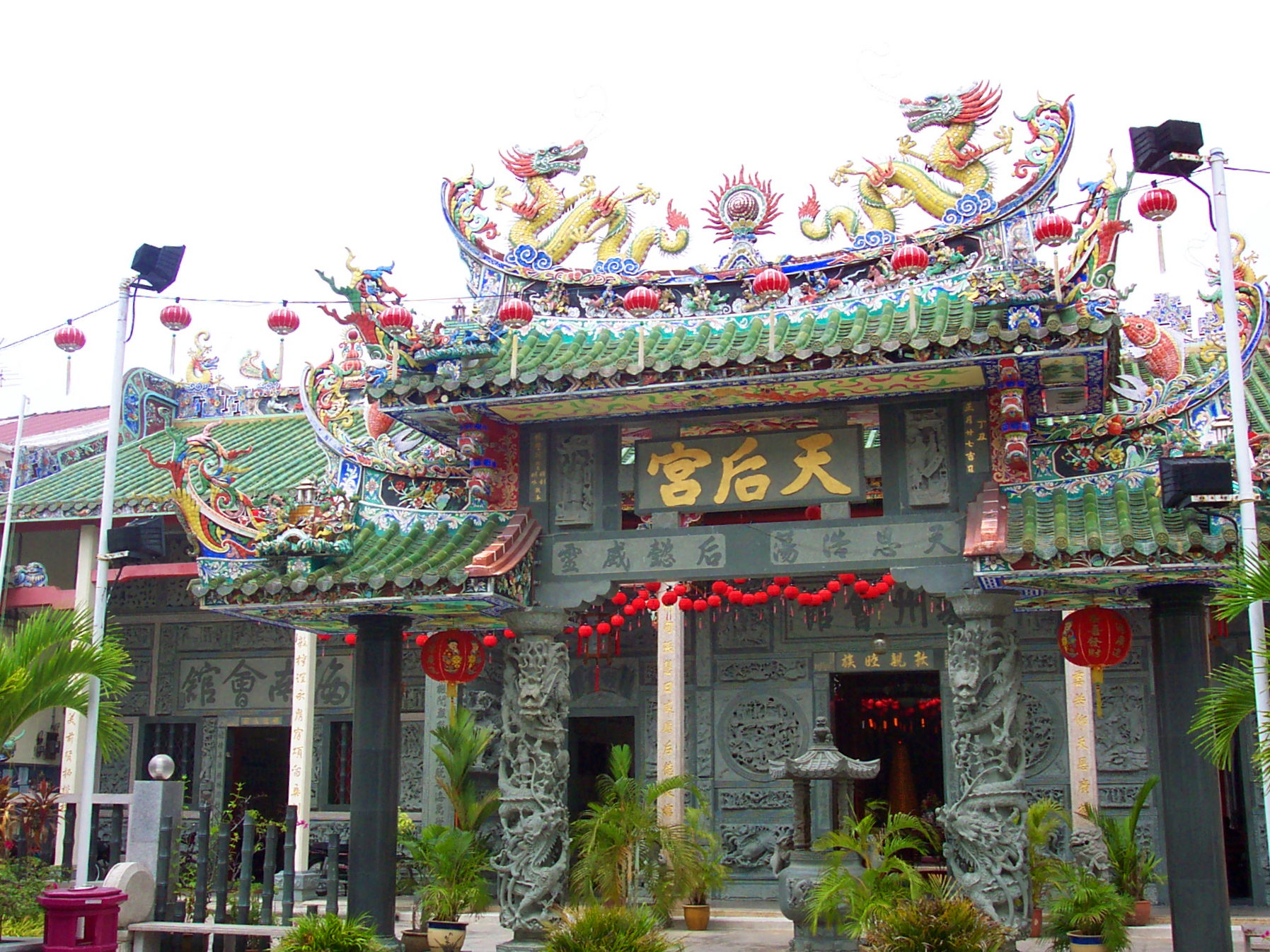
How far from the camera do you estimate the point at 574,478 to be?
11984 mm

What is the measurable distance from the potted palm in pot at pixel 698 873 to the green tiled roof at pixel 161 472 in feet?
22.5

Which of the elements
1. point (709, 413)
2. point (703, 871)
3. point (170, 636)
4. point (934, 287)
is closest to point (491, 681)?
point (703, 871)

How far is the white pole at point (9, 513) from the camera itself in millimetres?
18750

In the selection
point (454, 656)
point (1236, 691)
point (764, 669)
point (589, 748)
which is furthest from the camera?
point (589, 748)

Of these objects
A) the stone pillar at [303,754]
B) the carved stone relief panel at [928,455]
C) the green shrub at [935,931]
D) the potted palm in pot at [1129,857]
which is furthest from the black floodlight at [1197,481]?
the stone pillar at [303,754]

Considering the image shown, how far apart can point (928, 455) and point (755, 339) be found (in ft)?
5.75

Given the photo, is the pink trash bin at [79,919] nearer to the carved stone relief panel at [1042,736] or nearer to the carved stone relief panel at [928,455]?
the carved stone relief panel at [928,455]

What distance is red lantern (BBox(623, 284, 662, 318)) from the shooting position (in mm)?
11938

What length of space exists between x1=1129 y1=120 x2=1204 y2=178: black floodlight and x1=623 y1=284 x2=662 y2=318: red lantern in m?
4.14

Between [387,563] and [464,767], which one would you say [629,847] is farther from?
[387,563]

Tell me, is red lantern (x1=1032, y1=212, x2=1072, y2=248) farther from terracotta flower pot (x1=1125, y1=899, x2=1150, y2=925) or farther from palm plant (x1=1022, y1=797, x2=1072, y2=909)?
terracotta flower pot (x1=1125, y1=899, x2=1150, y2=925)

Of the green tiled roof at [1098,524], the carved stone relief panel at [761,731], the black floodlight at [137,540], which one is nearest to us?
the green tiled roof at [1098,524]

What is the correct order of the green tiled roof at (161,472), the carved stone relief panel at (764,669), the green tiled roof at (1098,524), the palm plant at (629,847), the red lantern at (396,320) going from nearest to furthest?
the green tiled roof at (1098,524), the red lantern at (396,320), the palm plant at (629,847), the carved stone relief panel at (764,669), the green tiled roof at (161,472)

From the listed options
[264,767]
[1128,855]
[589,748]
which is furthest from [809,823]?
[264,767]
